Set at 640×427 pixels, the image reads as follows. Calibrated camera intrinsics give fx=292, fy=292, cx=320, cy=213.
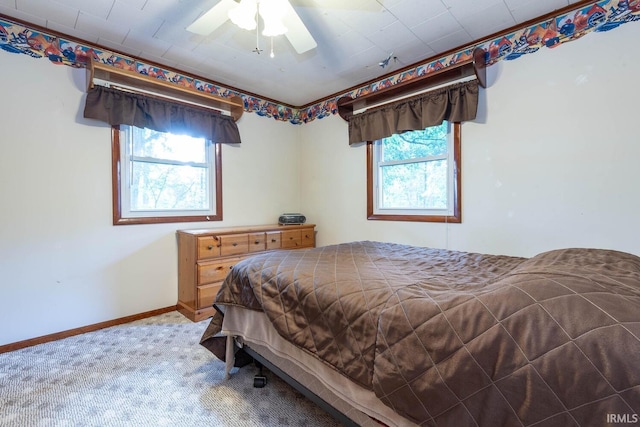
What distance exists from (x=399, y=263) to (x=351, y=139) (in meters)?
1.98

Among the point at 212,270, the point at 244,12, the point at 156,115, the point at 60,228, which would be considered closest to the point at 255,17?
the point at 244,12

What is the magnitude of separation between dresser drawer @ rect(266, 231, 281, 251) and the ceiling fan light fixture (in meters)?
2.09

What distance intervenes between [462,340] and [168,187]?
9.87ft

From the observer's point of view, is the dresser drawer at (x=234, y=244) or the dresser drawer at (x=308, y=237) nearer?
the dresser drawer at (x=234, y=244)

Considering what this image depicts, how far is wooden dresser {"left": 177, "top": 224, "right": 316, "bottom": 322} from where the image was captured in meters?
2.75

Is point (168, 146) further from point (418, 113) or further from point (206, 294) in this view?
point (418, 113)

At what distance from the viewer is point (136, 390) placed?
1709mm

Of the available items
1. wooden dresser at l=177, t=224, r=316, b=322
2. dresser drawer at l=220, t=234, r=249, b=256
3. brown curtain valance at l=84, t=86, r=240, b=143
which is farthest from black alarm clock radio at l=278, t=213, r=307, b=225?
brown curtain valance at l=84, t=86, r=240, b=143

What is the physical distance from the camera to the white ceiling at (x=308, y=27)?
202 cm

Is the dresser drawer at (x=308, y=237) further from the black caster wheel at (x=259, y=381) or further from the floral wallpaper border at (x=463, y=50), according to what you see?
the black caster wheel at (x=259, y=381)

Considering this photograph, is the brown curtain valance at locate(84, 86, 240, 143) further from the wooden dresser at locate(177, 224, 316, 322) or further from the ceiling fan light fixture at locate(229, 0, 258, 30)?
the ceiling fan light fixture at locate(229, 0, 258, 30)

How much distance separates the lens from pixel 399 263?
68.1 inches

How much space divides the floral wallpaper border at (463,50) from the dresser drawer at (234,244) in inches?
65.1

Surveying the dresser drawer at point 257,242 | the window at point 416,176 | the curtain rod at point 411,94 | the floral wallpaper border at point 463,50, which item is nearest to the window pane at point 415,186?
the window at point 416,176
